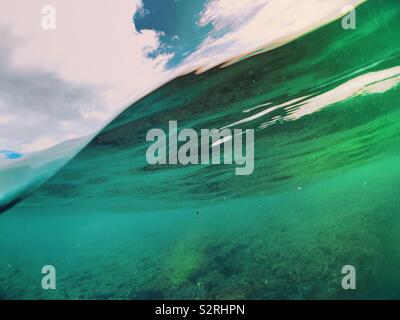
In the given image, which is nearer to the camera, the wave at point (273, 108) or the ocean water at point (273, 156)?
the wave at point (273, 108)

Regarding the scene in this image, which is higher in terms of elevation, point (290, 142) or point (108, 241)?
point (290, 142)

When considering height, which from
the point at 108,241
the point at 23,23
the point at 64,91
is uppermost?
the point at 23,23

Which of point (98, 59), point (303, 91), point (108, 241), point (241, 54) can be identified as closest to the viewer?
point (98, 59)

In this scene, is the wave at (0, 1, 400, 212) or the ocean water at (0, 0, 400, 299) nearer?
the wave at (0, 1, 400, 212)

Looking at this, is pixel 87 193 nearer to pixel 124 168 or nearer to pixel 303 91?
pixel 124 168

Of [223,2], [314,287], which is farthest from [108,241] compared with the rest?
[223,2]

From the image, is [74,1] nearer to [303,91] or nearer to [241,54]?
[241,54]

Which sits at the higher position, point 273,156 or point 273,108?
point 273,108

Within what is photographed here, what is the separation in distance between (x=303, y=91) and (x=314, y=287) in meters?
10.3

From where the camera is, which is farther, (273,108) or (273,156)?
(273,156)

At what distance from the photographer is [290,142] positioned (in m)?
19.6

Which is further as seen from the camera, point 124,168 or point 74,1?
point 124,168
